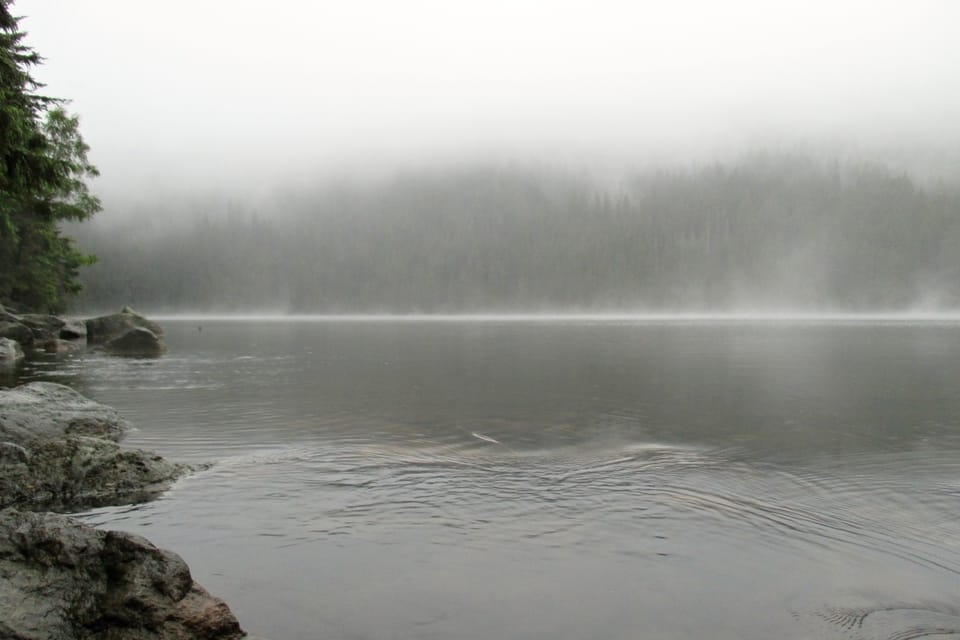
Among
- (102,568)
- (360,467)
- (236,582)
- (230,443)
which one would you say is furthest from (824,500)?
(230,443)

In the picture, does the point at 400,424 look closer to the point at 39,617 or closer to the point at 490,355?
the point at 39,617

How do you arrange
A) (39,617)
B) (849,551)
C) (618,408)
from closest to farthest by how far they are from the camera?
(39,617)
(849,551)
(618,408)

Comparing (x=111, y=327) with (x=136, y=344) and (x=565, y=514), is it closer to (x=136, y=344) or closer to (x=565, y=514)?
(x=136, y=344)

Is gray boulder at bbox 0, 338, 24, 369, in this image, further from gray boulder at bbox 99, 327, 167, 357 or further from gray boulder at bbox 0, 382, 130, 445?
gray boulder at bbox 0, 382, 130, 445

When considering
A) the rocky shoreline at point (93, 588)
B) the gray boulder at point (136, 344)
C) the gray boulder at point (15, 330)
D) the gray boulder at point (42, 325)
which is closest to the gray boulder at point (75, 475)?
the rocky shoreline at point (93, 588)

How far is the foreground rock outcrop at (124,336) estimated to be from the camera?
56.3 m

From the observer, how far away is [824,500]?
43.2 feet

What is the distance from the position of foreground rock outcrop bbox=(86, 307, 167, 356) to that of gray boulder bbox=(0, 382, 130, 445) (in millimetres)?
38334

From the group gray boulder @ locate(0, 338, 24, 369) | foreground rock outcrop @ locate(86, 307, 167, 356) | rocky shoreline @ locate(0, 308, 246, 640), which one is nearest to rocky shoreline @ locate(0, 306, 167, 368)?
foreground rock outcrop @ locate(86, 307, 167, 356)

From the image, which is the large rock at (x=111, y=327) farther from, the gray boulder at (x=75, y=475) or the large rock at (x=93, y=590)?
the large rock at (x=93, y=590)

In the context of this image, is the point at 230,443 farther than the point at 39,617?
Yes

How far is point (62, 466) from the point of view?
12922 millimetres

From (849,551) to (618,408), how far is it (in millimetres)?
15025

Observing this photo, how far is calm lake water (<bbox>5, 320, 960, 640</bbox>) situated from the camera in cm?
830
